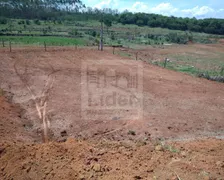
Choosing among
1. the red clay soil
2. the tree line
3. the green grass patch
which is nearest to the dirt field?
the red clay soil

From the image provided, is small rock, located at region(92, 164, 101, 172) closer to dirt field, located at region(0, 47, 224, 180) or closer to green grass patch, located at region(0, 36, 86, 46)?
dirt field, located at region(0, 47, 224, 180)

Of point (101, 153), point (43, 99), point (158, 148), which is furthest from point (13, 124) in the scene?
point (158, 148)

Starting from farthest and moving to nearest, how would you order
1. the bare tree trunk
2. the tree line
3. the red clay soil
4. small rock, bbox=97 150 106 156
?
1. the tree line
2. the bare tree trunk
3. small rock, bbox=97 150 106 156
4. the red clay soil

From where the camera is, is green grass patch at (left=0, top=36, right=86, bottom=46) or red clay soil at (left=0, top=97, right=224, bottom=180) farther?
green grass patch at (left=0, top=36, right=86, bottom=46)

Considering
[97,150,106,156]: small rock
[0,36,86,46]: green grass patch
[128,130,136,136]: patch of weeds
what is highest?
[0,36,86,46]: green grass patch

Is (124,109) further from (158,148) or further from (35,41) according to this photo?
(35,41)

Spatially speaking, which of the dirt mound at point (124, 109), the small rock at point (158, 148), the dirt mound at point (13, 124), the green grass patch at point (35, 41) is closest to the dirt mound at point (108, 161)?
the small rock at point (158, 148)

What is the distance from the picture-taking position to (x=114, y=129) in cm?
845

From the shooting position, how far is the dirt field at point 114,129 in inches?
229

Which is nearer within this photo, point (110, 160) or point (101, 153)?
point (110, 160)

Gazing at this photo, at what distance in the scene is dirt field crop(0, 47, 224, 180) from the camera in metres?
5.81

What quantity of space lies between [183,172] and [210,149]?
1760 mm

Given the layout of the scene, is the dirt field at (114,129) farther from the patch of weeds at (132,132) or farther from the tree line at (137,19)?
the tree line at (137,19)

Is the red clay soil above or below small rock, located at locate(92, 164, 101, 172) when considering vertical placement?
below
